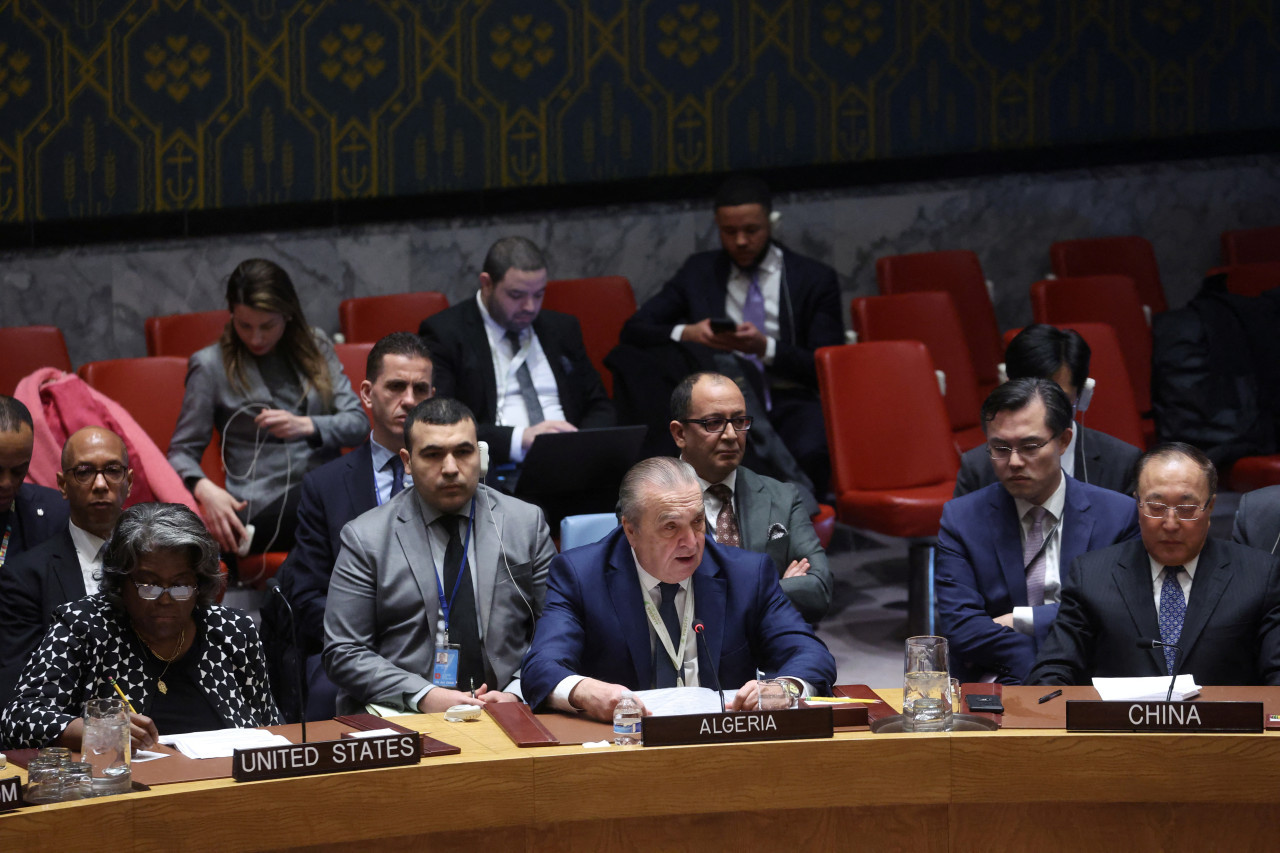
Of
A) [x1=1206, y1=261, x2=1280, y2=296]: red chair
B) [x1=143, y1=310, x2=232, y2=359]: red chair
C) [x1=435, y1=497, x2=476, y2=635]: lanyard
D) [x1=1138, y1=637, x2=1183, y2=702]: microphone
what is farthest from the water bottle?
[x1=1206, y1=261, x2=1280, y2=296]: red chair

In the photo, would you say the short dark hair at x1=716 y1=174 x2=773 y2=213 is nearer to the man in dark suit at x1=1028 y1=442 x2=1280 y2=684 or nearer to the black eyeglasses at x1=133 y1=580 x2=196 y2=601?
the man in dark suit at x1=1028 y1=442 x2=1280 y2=684

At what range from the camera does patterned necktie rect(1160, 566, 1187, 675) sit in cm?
329

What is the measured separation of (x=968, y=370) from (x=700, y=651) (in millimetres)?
2834

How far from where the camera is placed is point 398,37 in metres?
6.20

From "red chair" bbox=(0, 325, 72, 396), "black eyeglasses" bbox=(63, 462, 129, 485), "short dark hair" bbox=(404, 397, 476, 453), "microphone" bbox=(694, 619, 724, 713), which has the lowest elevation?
"microphone" bbox=(694, 619, 724, 713)

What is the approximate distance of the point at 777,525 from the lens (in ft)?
12.6

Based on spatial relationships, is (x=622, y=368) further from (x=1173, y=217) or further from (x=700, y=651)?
(x=1173, y=217)

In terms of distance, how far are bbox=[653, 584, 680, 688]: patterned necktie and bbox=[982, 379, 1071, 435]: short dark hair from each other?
3.29 feet

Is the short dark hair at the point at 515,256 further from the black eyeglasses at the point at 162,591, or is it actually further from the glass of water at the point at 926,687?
the glass of water at the point at 926,687

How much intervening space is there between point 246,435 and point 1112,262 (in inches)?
145

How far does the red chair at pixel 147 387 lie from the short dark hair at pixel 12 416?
3.56 ft

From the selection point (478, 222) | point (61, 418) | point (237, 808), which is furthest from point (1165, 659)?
point (478, 222)

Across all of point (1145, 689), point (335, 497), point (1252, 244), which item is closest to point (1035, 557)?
point (1145, 689)

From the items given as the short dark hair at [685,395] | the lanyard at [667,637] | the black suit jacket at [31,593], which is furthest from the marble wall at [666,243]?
the lanyard at [667,637]
